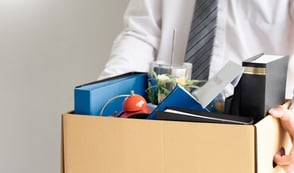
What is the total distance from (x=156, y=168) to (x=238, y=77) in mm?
185

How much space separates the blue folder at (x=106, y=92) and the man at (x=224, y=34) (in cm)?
21

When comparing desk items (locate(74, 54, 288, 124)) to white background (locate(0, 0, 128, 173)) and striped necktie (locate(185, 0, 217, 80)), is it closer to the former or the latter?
striped necktie (locate(185, 0, 217, 80))

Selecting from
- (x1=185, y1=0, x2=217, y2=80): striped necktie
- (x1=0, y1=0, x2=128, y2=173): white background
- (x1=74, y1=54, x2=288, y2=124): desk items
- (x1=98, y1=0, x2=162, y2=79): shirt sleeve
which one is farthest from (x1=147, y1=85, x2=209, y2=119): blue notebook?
(x1=0, y1=0, x2=128, y2=173): white background

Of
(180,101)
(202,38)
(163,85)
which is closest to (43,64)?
(202,38)

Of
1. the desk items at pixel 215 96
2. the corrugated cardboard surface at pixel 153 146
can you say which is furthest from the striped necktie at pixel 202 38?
the corrugated cardboard surface at pixel 153 146

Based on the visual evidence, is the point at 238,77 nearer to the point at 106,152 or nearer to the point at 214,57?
the point at 106,152

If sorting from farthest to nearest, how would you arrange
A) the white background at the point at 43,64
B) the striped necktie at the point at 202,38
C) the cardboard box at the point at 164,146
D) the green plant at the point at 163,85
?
the white background at the point at 43,64 < the striped necktie at the point at 202,38 < the green plant at the point at 163,85 < the cardboard box at the point at 164,146

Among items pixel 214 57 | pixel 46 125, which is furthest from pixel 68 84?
pixel 214 57

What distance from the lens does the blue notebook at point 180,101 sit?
0.74 meters

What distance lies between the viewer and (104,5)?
1655mm

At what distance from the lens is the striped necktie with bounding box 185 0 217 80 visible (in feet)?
3.65

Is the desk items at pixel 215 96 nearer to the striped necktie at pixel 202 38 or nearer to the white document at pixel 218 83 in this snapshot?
the white document at pixel 218 83

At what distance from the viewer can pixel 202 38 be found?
113cm

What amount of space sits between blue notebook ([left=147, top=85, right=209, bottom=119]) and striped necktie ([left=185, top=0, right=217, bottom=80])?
35 cm
